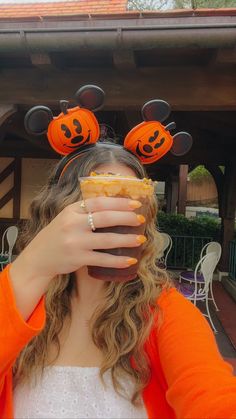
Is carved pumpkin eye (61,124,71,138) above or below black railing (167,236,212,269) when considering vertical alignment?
above

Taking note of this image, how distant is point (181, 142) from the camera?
1.32 meters

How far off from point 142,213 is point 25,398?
70 cm

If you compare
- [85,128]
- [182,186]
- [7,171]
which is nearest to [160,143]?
[85,128]

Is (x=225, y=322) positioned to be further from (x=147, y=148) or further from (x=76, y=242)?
(x=76, y=242)

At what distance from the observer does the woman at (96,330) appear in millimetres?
677

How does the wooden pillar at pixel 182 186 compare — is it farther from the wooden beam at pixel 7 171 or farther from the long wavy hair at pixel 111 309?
the long wavy hair at pixel 111 309

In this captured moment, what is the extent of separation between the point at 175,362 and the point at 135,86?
2.60 metres

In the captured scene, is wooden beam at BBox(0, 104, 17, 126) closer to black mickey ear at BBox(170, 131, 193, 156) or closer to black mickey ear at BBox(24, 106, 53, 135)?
black mickey ear at BBox(24, 106, 53, 135)

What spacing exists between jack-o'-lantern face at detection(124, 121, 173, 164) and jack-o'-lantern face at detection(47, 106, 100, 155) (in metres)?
0.14

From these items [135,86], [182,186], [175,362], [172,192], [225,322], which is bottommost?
[225,322]

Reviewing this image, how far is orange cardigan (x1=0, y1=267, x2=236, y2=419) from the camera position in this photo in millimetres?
715

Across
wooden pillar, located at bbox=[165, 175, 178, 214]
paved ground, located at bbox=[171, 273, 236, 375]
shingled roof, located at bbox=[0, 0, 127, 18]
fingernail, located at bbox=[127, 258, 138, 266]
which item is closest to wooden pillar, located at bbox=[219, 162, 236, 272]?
paved ground, located at bbox=[171, 273, 236, 375]

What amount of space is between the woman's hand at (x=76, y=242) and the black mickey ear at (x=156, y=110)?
0.69 meters

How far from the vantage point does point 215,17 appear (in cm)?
245
